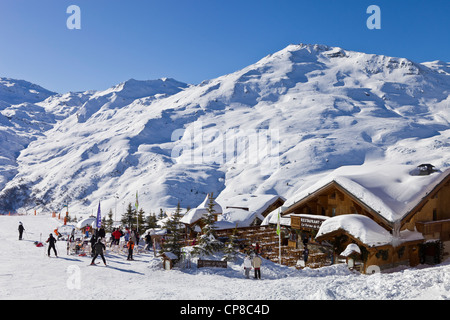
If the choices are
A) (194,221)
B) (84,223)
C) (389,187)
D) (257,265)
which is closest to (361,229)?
(389,187)

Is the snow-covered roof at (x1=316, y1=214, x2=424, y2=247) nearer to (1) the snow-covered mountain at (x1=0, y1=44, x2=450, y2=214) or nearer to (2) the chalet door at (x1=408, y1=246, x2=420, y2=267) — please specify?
Result: (2) the chalet door at (x1=408, y1=246, x2=420, y2=267)

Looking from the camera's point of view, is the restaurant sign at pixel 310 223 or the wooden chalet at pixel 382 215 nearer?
the wooden chalet at pixel 382 215

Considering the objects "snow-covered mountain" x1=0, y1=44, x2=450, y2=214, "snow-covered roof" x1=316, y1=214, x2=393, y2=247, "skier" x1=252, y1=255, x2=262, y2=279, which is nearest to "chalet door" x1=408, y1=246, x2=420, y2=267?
"snow-covered roof" x1=316, y1=214, x2=393, y2=247

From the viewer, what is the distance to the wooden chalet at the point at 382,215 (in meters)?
18.3

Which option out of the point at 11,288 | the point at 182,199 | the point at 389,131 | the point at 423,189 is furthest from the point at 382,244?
the point at 389,131

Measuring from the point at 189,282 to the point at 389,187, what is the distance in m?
13.9

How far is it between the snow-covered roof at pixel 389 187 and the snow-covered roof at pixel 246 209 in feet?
38.9

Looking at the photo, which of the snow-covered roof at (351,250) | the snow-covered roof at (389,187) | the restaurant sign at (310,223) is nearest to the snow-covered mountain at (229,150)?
the restaurant sign at (310,223)

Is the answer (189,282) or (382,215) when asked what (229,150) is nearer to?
(382,215)

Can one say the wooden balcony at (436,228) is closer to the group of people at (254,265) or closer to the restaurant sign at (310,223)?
the restaurant sign at (310,223)

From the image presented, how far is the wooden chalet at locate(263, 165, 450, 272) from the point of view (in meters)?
18.3

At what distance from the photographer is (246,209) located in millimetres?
38594

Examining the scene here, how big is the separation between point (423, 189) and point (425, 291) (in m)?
Answer: 12.0

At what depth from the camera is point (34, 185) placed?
14125 cm
